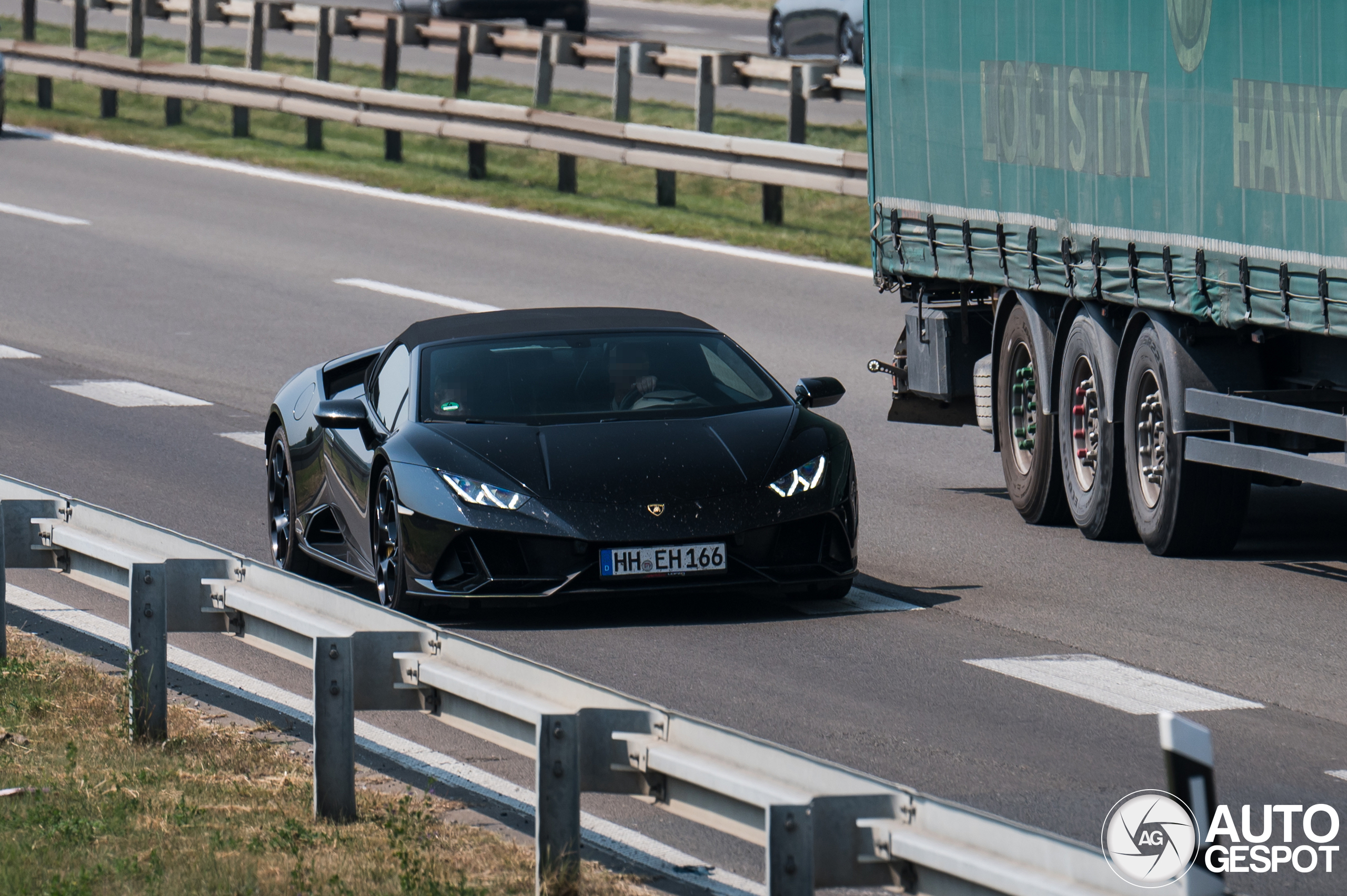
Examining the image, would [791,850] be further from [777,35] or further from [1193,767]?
[777,35]

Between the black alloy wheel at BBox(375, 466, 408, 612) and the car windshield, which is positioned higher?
the car windshield

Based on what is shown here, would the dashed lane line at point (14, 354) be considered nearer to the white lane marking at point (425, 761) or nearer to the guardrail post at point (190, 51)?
the white lane marking at point (425, 761)

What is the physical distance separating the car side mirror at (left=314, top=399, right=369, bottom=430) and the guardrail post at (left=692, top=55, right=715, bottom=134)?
16297 millimetres

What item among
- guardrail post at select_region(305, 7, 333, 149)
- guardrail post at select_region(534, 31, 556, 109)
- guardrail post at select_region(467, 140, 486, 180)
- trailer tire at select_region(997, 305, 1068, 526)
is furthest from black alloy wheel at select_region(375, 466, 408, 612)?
guardrail post at select_region(305, 7, 333, 149)

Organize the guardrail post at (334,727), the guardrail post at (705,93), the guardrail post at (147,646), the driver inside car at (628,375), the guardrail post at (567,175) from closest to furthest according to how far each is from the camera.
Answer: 1. the guardrail post at (334,727)
2. the guardrail post at (147,646)
3. the driver inside car at (628,375)
4. the guardrail post at (705,93)
5. the guardrail post at (567,175)

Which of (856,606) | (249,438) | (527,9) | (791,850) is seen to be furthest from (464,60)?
(791,850)

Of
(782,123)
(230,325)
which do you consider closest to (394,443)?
(230,325)

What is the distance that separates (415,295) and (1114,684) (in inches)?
505

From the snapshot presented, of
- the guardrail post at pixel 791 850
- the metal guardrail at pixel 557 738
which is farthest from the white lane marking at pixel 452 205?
the guardrail post at pixel 791 850

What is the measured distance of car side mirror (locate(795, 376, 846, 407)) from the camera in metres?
11.1

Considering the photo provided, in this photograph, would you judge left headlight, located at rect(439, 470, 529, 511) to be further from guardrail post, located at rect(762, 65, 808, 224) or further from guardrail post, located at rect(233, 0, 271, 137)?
guardrail post, located at rect(233, 0, 271, 137)

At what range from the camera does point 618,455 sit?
10.2 m

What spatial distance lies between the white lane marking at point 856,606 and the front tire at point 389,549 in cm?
171

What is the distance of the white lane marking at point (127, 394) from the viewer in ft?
54.5
